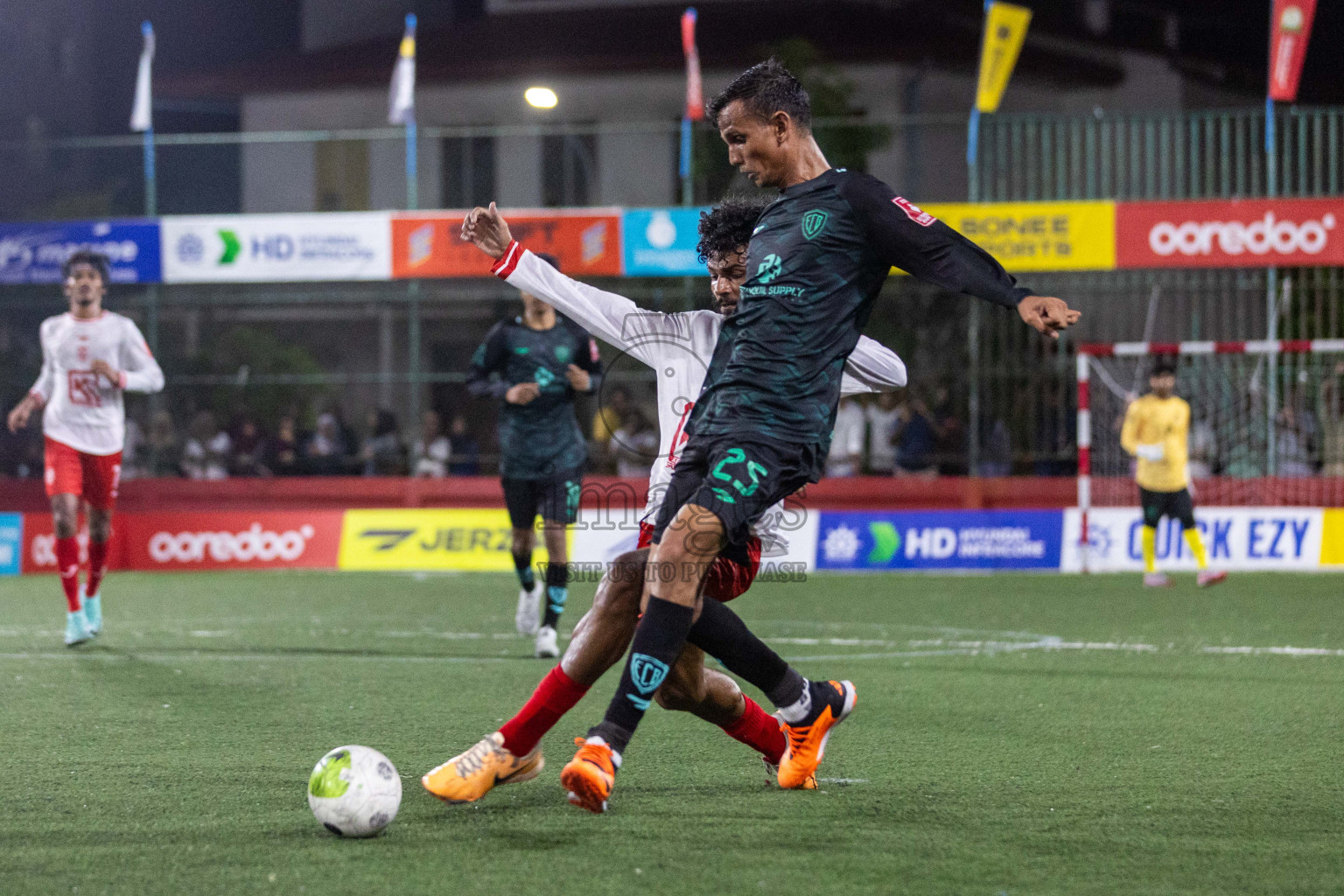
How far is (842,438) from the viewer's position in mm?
17734

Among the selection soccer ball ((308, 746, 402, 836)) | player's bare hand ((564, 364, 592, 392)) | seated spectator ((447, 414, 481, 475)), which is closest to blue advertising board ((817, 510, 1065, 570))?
seated spectator ((447, 414, 481, 475))

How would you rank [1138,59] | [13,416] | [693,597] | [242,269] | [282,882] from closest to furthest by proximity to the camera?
1. [282,882]
2. [693,597]
3. [13,416]
4. [242,269]
5. [1138,59]

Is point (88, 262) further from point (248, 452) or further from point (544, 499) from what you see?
point (248, 452)

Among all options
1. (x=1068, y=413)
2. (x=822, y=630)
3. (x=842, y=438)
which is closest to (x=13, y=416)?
(x=822, y=630)

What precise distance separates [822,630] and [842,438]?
26.6 feet

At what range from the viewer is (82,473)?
9.18 meters

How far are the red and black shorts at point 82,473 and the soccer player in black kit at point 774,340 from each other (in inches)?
A: 237

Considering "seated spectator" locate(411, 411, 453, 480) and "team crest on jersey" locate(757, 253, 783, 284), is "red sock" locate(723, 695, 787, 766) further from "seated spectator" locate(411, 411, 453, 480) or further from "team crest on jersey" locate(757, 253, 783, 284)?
"seated spectator" locate(411, 411, 453, 480)

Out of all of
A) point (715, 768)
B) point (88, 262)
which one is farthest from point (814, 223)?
point (88, 262)

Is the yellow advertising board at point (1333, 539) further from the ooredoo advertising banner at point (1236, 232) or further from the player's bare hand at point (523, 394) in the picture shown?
the player's bare hand at point (523, 394)

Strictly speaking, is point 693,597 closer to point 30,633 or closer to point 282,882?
point 282,882

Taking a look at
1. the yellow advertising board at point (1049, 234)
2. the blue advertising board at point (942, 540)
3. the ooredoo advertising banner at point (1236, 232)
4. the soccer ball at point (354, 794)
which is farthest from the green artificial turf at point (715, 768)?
the ooredoo advertising banner at point (1236, 232)

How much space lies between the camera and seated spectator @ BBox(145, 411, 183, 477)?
62.3 ft

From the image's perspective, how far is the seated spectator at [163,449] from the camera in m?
19.0
